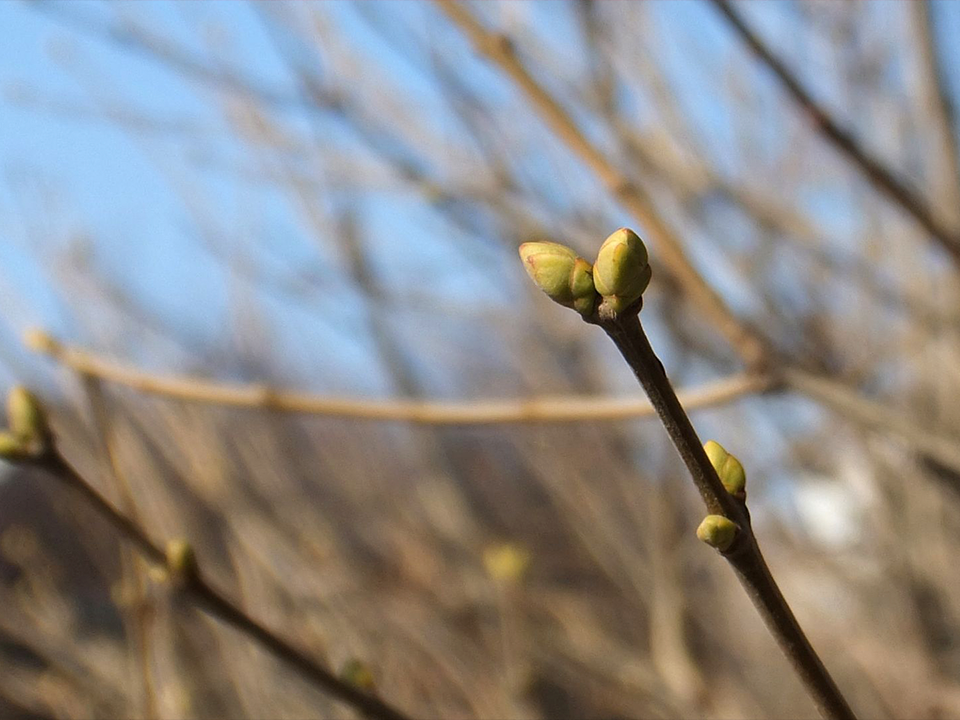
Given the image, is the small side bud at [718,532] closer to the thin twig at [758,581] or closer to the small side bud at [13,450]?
the thin twig at [758,581]

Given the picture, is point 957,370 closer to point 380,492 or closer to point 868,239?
point 868,239

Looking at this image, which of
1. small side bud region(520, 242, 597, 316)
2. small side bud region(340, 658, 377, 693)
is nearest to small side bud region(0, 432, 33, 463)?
small side bud region(340, 658, 377, 693)

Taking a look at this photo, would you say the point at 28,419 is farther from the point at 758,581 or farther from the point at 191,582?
the point at 758,581

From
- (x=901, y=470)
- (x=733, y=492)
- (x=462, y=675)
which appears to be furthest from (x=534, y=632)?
(x=733, y=492)

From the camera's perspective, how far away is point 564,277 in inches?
10.6

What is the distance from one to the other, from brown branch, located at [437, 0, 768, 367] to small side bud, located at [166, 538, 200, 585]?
339 mm

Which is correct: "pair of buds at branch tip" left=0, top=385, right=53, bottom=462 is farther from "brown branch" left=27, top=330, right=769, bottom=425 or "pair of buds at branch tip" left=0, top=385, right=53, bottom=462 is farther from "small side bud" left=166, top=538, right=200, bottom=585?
"brown branch" left=27, top=330, right=769, bottom=425

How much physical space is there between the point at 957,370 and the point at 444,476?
2.57 feet

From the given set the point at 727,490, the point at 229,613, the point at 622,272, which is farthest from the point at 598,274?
the point at 229,613

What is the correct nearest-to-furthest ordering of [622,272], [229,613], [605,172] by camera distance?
[622,272] < [229,613] < [605,172]

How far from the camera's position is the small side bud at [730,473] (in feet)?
1.11

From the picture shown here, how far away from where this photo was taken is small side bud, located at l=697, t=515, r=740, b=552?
0.29 metres

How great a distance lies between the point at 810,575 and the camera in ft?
6.77

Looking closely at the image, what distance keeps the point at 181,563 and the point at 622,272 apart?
291 millimetres
